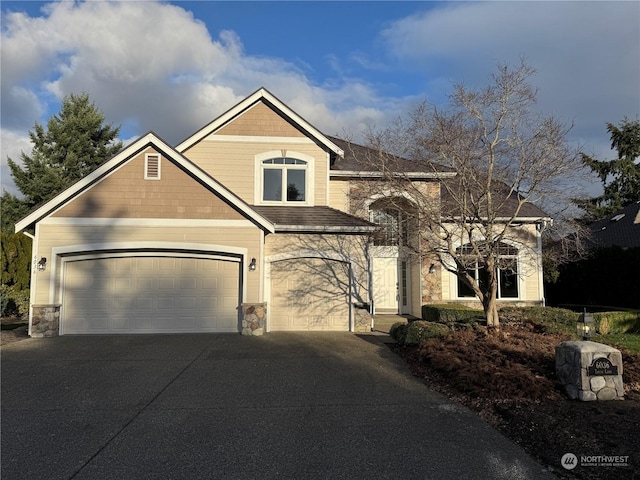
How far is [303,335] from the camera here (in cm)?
1087

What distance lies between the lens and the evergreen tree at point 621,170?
3328cm

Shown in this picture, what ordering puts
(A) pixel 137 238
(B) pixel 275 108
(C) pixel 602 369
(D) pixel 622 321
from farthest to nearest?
(B) pixel 275 108 < (D) pixel 622 321 < (A) pixel 137 238 < (C) pixel 602 369

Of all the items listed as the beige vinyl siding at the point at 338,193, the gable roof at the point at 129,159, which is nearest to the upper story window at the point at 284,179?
the beige vinyl siding at the point at 338,193

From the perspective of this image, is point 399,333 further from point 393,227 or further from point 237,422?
point 237,422

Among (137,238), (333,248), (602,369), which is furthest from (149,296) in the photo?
(602,369)

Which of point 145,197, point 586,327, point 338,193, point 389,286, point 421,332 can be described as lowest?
point 421,332

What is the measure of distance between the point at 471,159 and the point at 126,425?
8173mm

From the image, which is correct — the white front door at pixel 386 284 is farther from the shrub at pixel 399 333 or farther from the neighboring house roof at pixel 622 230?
the neighboring house roof at pixel 622 230

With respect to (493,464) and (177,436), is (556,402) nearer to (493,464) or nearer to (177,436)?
(493,464)

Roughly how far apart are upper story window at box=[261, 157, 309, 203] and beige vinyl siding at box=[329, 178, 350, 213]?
44.9 inches

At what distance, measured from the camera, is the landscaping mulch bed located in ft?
13.3

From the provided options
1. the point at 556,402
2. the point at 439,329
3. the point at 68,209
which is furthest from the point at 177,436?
the point at 68,209

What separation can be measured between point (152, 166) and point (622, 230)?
23521 mm

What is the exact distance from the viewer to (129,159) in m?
11.0
